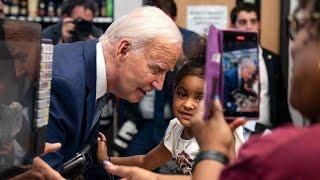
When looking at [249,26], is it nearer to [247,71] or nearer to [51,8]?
[51,8]

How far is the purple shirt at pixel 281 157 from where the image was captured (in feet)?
3.26

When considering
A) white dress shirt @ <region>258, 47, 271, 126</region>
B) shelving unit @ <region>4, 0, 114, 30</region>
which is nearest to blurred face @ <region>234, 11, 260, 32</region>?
white dress shirt @ <region>258, 47, 271, 126</region>

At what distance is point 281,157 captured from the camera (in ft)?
3.36

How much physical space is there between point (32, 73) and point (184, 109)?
854mm

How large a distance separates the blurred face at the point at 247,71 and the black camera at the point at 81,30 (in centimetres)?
272

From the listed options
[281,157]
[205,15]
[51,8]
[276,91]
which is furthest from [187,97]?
[51,8]

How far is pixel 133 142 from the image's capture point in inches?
153

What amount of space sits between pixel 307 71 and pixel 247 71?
0.27m

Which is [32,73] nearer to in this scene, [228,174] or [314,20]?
[228,174]

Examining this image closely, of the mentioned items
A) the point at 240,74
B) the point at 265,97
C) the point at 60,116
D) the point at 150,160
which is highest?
the point at 240,74

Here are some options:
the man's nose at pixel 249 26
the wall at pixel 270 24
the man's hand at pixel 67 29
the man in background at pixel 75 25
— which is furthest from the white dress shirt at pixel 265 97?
the man's hand at pixel 67 29

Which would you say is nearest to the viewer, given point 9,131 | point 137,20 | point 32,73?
point 32,73

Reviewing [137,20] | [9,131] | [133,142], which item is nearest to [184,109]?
[137,20]

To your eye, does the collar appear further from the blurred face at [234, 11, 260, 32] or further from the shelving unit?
the shelving unit
